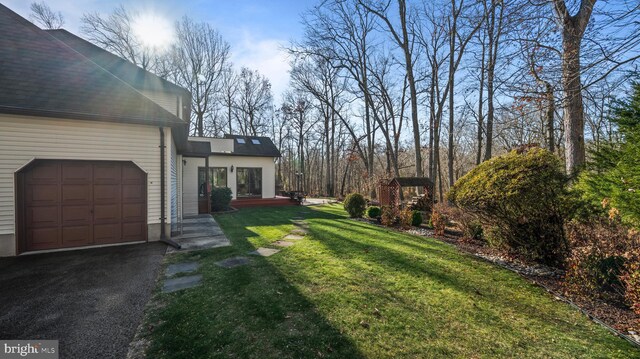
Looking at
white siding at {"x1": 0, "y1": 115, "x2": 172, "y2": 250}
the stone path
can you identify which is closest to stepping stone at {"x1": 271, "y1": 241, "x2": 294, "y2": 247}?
the stone path

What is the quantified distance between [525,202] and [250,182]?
609 inches

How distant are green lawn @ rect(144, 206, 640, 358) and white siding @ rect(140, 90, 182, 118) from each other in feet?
27.2

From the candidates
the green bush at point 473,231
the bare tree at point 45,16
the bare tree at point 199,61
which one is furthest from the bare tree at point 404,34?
the bare tree at point 45,16

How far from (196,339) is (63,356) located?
124 centimetres

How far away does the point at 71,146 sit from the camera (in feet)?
19.7

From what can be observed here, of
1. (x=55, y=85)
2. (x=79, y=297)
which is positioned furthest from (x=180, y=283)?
(x=55, y=85)

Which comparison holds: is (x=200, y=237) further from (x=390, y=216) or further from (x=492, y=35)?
(x=492, y=35)

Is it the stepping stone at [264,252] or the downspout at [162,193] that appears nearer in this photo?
the stepping stone at [264,252]

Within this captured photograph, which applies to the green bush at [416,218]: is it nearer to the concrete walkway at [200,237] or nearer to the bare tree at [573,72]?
the bare tree at [573,72]

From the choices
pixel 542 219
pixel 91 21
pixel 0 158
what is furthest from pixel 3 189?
pixel 91 21

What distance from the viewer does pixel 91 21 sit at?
16.8m

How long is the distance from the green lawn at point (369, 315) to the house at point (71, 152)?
123 inches

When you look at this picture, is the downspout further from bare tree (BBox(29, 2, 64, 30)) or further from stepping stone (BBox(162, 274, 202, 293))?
bare tree (BBox(29, 2, 64, 30))

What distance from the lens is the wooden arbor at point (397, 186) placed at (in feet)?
38.6
